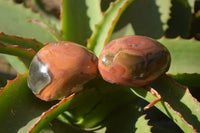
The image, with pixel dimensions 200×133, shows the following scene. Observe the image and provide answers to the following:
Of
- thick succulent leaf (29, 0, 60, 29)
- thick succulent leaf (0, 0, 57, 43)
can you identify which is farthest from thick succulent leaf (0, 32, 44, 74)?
thick succulent leaf (29, 0, 60, 29)

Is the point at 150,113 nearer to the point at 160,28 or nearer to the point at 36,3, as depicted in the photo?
the point at 160,28

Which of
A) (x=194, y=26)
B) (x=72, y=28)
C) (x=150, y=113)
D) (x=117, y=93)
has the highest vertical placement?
(x=72, y=28)

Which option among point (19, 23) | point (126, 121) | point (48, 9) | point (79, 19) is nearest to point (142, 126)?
point (126, 121)

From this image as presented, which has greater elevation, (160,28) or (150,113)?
(160,28)

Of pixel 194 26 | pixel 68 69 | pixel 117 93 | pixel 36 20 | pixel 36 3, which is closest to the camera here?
pixel 68 69

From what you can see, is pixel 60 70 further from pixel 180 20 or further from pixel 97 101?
pixel 180 20

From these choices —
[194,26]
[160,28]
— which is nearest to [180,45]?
[160,28]
